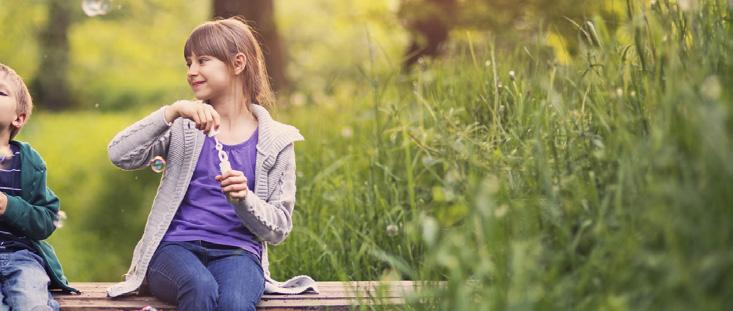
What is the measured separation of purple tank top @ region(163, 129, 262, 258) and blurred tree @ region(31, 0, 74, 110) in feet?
40.6

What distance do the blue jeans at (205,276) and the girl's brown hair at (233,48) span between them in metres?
0.59

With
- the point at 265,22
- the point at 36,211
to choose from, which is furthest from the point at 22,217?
the point at 265,22

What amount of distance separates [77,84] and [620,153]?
15228mm

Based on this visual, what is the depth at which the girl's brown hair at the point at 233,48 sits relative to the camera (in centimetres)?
317

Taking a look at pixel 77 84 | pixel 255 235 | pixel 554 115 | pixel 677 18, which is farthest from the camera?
pixel 77 84

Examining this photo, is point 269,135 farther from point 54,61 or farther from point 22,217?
point 54,61

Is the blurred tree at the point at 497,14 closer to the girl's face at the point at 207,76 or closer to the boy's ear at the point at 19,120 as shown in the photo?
the girl's face at the point at 207,76

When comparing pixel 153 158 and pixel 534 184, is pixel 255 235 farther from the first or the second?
pixel 534 184

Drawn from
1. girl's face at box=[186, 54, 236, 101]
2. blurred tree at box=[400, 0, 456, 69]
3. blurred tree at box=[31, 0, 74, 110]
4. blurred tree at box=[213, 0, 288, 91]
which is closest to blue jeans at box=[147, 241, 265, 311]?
girl's face at box=[186, 54, 236, 101]

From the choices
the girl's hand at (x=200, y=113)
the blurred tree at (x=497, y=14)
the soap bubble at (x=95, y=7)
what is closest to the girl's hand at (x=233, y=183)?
the girl's hand at (x=200, y=113)

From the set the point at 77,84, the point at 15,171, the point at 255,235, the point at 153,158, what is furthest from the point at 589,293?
the point at 77,84

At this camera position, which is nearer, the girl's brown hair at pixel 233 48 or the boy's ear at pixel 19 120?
the boy's ear at pixel 19 120

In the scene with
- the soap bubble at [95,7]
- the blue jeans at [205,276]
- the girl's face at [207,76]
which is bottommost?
the blue jeans at [205,276]

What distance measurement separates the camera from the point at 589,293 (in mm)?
2078
